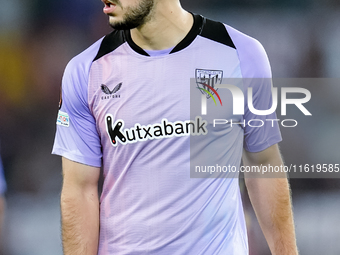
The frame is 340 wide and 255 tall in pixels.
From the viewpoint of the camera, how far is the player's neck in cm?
134

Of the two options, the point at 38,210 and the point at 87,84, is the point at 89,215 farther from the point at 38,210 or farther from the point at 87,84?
the point at 38,210

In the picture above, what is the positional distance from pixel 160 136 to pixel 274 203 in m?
0.50

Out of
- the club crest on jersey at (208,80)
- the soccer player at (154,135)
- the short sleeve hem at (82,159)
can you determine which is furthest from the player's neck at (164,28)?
the short sleeve hem at (82,159)

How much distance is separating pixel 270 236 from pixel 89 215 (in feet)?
2.17

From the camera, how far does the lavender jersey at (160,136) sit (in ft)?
4.31

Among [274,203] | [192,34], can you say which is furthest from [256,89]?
[274,203]

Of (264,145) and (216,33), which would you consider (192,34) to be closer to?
(216,33)

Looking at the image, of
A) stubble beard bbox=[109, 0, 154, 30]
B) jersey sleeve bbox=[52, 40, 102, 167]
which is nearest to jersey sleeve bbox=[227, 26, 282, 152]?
stubble beard bbox=[109, 0, 154, 30]

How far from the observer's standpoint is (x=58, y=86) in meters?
1.98

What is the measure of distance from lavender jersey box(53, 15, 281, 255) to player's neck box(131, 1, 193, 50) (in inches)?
1.0

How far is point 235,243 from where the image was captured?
4.53 feet

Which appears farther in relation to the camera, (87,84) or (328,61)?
(328,61)

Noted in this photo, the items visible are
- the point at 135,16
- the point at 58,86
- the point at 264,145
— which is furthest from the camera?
the point at 58,86

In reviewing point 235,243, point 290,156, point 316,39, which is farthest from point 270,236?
point 316,39
